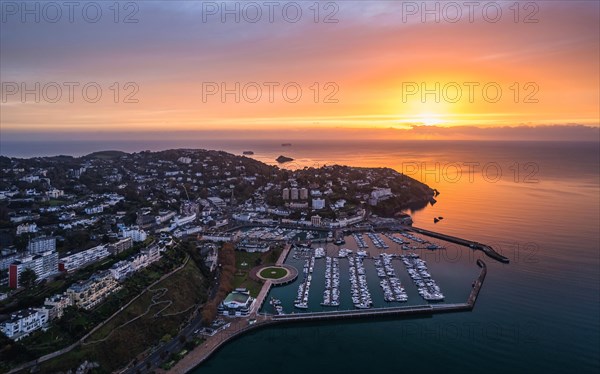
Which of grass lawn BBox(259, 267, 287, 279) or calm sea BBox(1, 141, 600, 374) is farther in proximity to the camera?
grass lawn BBox(259, 267, 287, 279)

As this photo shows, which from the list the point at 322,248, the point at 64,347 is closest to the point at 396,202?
the point at 322,248

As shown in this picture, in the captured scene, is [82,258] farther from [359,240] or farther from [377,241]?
[377,241]

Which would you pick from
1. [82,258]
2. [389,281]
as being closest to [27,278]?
[82,258]

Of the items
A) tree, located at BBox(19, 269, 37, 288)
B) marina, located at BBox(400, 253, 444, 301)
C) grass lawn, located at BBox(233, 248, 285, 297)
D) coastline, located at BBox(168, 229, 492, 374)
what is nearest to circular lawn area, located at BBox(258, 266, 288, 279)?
grass lawn, located at BBox(233, 248, 285, 297)

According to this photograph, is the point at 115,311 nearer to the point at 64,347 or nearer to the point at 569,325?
the point at 64,347

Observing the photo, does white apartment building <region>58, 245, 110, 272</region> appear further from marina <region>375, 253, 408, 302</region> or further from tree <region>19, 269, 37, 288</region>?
marina <region>375, 253, 408, 302</region>

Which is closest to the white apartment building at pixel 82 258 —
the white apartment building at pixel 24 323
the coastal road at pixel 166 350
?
the white apartment building at pixel 24 323

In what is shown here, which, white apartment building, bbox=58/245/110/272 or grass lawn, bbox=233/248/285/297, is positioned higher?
white apartment building, bbox=58/245/110/272
